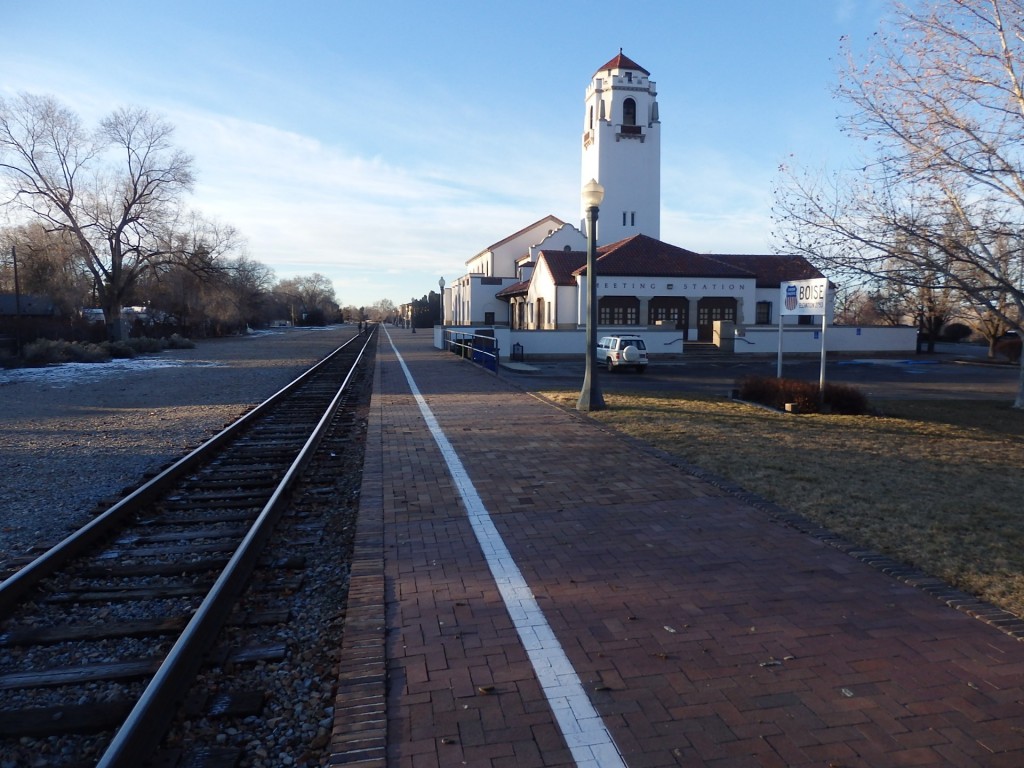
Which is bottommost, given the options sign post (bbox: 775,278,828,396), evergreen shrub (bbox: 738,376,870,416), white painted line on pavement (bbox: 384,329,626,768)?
white painted line on pavement (bbox: 384,329,626,768)

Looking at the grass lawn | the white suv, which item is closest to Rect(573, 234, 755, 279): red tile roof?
the white suv

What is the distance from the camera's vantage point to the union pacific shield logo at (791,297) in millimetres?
18125

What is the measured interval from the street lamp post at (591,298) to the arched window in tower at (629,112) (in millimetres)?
44463

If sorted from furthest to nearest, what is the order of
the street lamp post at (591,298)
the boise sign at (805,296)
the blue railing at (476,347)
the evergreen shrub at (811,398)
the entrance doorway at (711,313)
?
the entrance doorway at (711,313) < the blue railing at (476,347) < the boise sign at (805,296) < the evergreen shrub at (811,398) < the street lamp post at (591,298)

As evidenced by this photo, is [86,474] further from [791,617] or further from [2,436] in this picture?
[791,617]

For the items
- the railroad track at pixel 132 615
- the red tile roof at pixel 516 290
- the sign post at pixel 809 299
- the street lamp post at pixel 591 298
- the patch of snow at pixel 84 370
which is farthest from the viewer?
the red tile roof at pixel 516 290

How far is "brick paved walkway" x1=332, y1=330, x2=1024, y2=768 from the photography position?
332 centimetres

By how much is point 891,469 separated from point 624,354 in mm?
18378

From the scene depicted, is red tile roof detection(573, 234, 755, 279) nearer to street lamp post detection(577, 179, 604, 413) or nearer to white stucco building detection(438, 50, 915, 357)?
white stucco building detection(438, 50, 915, 357)

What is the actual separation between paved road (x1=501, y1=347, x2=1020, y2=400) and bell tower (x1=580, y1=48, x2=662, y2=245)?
72.2 feet

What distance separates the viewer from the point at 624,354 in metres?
27.4

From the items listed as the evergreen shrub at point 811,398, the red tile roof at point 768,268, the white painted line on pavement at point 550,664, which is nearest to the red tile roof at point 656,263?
the red tile roof at point 768,268

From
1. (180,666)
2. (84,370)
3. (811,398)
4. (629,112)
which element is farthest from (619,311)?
(180,666)

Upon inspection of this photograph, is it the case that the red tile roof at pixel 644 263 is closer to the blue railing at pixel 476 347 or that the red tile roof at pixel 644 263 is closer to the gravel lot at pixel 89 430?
the blue railing at pixel 476 347
